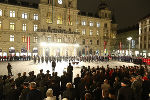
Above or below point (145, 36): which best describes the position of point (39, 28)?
above

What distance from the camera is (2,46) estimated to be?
3753 cm

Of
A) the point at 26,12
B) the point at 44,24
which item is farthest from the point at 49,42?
the point at 26,12

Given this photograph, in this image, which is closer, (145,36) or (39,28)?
(39,28)

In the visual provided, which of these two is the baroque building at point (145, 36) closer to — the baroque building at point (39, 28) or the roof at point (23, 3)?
the baroque building at point (39, 28)

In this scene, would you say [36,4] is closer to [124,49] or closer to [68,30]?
[68,30]

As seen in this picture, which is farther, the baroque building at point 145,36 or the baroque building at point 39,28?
the baroque building at point 145,36

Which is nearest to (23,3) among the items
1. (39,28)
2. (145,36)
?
(39,28)

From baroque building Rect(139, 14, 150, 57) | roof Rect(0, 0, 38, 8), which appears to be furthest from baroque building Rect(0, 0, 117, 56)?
baroque building Rect(139, 14, 150, 57)

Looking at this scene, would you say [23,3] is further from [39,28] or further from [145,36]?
[145,36]

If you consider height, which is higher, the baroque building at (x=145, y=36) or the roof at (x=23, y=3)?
the roof at (x=23, y=3)

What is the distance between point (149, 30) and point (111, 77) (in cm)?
3926

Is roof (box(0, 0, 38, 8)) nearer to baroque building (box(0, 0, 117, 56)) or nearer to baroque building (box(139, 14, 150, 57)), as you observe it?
baroque building (box(0, 0, 117, 56))

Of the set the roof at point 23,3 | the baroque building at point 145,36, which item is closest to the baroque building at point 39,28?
the roof at point 23,3

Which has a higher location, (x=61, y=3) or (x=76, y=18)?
(x=61, y=3)
